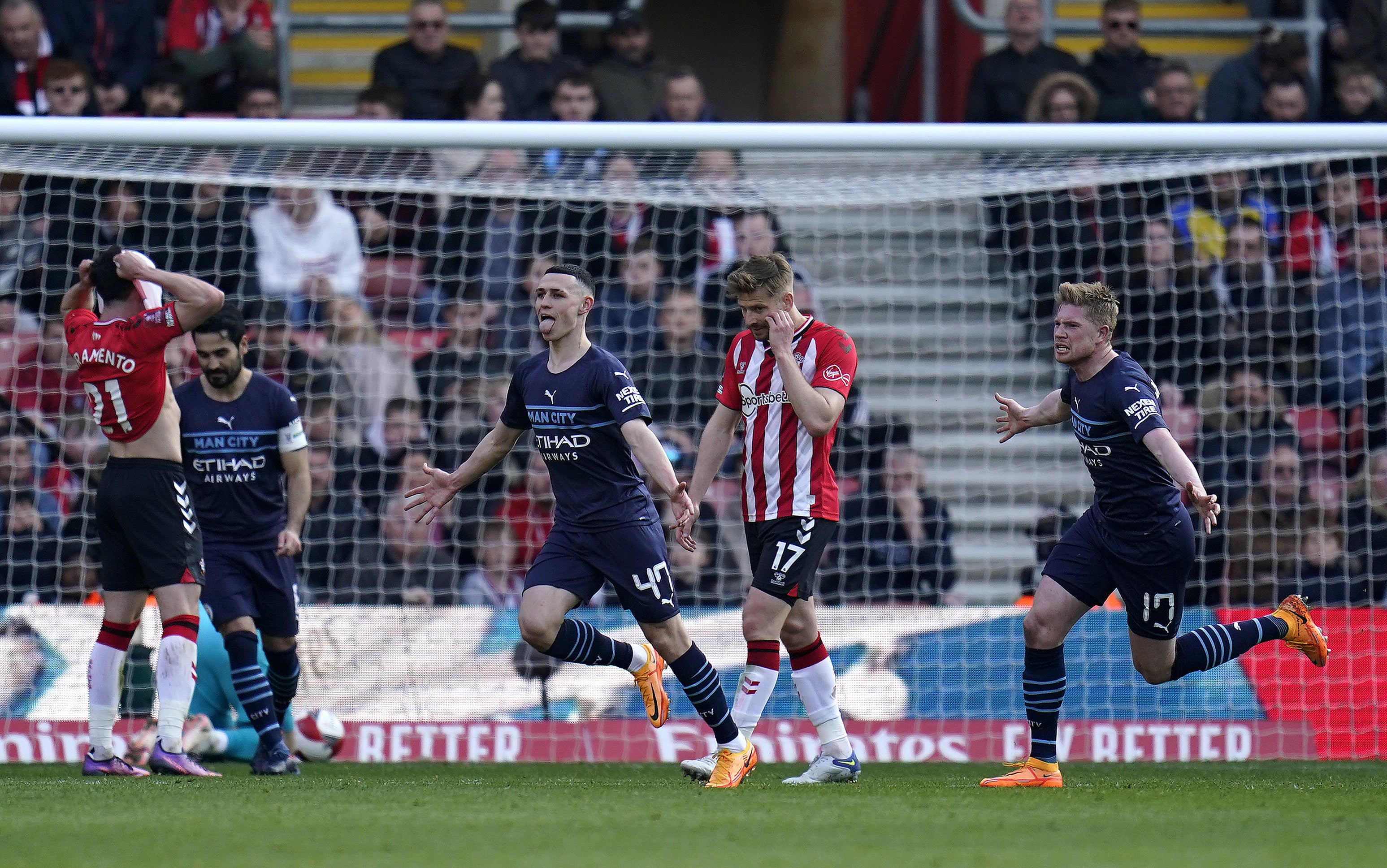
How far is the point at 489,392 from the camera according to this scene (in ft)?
34.2

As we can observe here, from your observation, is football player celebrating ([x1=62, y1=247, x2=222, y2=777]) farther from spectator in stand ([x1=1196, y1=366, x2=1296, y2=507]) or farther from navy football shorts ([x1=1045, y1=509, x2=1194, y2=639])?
spectator in stand ([x1=1196, y1=366, x2=1296, y2=507])

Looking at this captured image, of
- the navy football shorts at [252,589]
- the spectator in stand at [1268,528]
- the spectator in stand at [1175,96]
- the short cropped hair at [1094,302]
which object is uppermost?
the spectator in stand at [1175,96]

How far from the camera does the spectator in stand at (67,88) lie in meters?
10.4

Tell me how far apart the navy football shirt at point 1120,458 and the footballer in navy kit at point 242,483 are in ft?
11.4

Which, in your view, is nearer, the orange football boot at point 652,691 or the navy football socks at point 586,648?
the navy football socks at point 586,648

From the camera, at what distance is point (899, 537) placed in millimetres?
10188

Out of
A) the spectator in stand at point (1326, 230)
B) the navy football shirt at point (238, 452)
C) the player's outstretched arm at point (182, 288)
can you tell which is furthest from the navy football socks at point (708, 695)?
the spectator in stand at point (1326, 230)

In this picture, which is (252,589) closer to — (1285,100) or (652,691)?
(652,691)

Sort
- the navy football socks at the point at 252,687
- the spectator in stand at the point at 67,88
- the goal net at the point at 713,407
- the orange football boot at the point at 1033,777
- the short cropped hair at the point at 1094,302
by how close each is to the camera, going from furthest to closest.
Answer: the spectator in stand at the point at 67,88, the goal net at the point at 713,407, the navy football socks at the point at 252,687, the orange football boot at the point at 1033,777, the short cropped hair at the point at 1094,302

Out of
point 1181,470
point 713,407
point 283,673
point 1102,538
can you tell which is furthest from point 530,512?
point 1181,470

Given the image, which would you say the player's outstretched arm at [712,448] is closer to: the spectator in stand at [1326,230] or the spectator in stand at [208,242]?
the spectator in stand at [208,242]

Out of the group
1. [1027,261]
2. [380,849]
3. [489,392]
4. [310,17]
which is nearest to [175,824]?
[380,849]

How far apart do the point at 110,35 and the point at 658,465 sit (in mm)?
7093

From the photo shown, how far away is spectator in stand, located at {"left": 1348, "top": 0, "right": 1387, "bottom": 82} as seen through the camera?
1303cm
